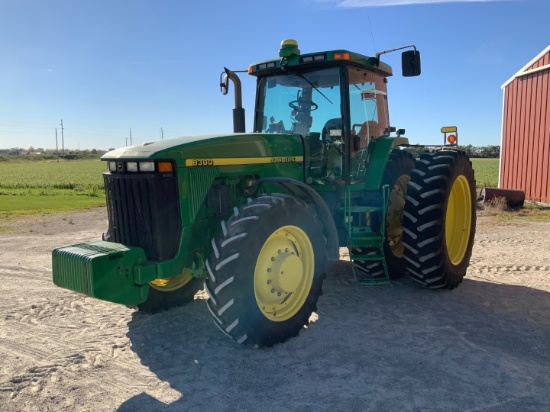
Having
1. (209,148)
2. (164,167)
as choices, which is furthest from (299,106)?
(164,167)

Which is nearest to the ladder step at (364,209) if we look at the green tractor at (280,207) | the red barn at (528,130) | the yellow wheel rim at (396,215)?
the green tractor at (280,207)

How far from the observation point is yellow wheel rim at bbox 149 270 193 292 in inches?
188

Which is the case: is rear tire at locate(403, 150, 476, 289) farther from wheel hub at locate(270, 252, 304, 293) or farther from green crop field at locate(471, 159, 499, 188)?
green crop field at locate(471, 159, 499, 188)

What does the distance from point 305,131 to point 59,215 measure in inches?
420

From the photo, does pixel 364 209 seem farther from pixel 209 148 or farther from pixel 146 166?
pixel 146 166

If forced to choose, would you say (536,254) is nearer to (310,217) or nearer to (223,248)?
(310,217)

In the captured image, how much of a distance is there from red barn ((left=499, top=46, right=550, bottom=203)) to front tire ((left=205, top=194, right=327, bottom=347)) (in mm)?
11679

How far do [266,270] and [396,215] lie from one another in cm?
241

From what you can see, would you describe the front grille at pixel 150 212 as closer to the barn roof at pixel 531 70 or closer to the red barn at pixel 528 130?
the red barn at pixel 528 130

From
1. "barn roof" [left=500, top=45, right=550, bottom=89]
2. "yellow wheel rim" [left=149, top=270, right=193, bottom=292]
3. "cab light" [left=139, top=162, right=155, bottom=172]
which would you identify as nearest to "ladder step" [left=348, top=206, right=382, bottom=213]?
"yellow wheel rim" [left=149, top=270, right=193, bottom=292]

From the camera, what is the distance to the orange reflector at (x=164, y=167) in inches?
150

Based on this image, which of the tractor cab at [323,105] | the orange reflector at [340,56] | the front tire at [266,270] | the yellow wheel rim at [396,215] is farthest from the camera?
the yellow wheel rim at [396,215]

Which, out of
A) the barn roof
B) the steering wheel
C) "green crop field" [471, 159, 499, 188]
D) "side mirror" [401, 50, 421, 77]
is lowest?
"green crop field" [471, 159, 499, 188]

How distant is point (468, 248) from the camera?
6.07 m
